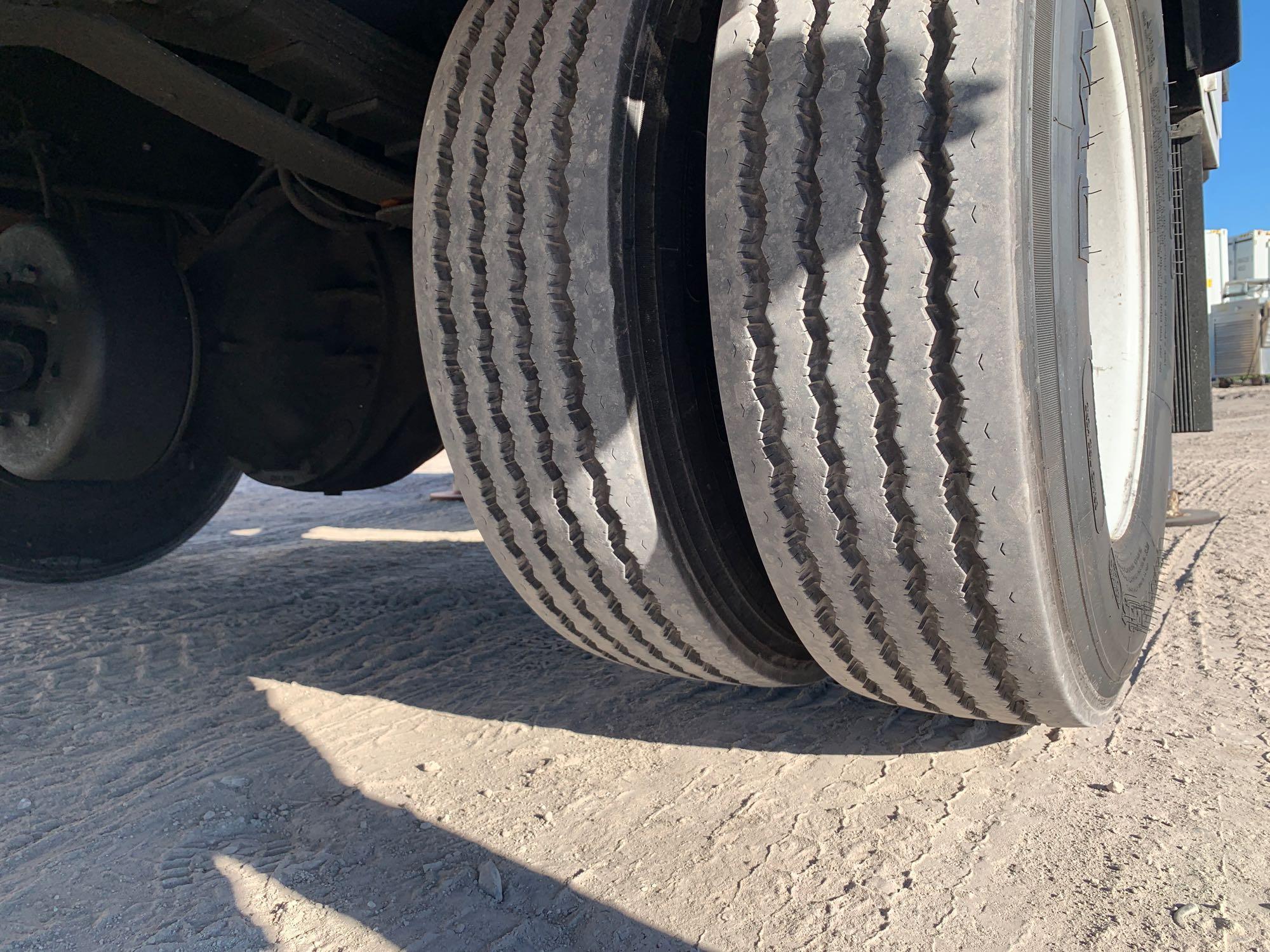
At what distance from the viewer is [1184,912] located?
133cm

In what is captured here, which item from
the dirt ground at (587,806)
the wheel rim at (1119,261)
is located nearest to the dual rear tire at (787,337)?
the dirt ground at (587,806)

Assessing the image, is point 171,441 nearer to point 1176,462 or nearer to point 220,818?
point 220,818

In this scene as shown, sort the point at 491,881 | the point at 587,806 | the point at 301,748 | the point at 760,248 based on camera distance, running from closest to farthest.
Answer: the point at 760,248 < the point at 491,881 < the point at 587,806 < the point at 301,748

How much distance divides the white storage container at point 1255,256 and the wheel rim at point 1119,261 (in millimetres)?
15658

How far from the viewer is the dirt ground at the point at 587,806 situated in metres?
1.40

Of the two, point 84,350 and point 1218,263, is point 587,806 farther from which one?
point 1218,263

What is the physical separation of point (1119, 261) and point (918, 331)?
1.60 meters

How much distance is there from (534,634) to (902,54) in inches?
83.6

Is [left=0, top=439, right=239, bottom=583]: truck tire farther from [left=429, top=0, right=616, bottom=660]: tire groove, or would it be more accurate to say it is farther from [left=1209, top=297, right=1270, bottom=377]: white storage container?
[left=1209, top=297, right=1270, bottom=377]: white storage container

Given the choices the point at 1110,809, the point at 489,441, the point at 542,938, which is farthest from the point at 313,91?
the point at 1110,809

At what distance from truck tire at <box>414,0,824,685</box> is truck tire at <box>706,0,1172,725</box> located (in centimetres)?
19

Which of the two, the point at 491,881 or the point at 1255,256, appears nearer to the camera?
the point at 491,881

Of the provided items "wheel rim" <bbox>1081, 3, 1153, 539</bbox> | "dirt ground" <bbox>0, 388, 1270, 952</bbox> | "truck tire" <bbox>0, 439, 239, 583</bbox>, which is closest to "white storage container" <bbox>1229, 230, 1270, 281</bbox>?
"dirt ground" <bbox>0, 388, 1270, 952</bbox>

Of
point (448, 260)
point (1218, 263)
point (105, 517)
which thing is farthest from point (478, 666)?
point (1218, 263)
